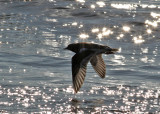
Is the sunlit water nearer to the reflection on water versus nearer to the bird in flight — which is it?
the reflection on water

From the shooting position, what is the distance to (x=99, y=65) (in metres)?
8.28

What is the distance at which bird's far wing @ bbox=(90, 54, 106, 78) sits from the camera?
324 inches

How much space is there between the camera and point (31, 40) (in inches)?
476

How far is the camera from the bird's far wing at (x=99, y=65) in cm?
824

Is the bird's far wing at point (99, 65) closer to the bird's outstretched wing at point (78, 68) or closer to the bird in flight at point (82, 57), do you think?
the bird in flight at point (82, 57)

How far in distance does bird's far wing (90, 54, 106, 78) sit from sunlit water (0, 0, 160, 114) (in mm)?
258

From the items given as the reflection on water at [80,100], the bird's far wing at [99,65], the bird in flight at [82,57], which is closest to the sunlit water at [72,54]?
the reflection on water at [80,100]

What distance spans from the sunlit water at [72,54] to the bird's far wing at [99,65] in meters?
0.26

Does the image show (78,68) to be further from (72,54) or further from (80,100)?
(72,54)

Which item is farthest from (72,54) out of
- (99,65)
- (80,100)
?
(80,100)

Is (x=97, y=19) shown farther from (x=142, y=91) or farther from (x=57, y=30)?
(x=142, y=91)

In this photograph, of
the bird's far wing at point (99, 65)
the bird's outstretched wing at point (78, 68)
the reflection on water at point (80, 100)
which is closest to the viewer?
the reflection on water at point (80, 100)

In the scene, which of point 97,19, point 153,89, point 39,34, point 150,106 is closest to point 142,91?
point 153,89

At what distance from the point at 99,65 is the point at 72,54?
2.54 m
